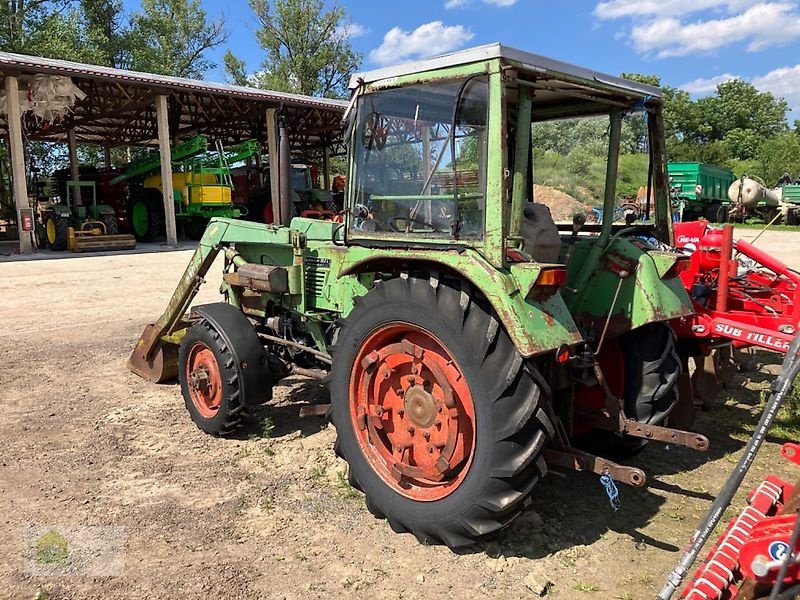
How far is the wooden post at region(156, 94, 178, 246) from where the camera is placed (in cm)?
1838

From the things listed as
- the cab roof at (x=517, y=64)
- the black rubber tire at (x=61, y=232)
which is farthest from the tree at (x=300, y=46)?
the cab roof at (x=517, y=64)

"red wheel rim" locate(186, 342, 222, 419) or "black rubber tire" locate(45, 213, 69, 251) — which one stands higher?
"black rubber tire" locate(45, 213, 69, 251)

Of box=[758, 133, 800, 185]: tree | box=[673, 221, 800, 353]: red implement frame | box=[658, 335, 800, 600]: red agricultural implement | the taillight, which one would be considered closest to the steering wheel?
the taillight

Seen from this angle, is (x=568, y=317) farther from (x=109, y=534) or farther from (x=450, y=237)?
(x=109, y=534)

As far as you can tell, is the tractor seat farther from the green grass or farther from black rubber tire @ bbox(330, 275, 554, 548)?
the green grass

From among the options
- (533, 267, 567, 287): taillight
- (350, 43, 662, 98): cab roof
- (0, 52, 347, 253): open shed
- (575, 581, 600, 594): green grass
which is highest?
(0, 52, 347, 253): open shed

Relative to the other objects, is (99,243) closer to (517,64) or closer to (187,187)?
(187,187)

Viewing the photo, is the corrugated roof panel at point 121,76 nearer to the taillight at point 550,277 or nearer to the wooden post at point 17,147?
the wooden post at point 17,147

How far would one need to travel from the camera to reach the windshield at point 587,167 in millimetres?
3852

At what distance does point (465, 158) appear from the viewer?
314 cm

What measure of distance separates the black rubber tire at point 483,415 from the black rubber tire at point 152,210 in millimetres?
18050

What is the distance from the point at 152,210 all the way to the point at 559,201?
17.7 m

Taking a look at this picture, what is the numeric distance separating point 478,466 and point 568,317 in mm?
777

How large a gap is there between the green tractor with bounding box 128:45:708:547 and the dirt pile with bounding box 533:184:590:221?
105 mm
